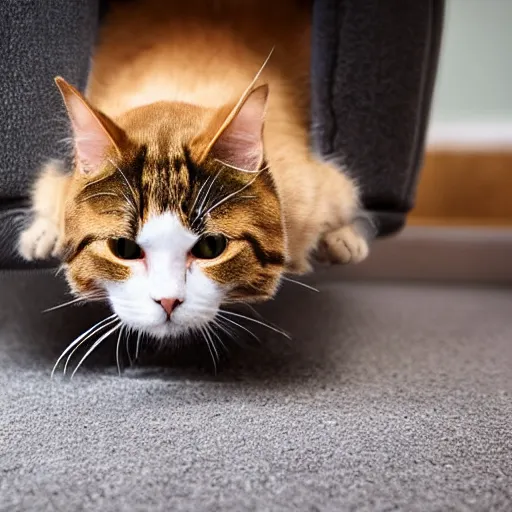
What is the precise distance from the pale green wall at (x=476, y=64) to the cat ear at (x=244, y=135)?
111 cm

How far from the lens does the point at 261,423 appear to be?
2.26 feet

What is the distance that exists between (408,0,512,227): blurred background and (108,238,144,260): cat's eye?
45.8 inches

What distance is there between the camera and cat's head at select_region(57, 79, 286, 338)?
2.18 ft

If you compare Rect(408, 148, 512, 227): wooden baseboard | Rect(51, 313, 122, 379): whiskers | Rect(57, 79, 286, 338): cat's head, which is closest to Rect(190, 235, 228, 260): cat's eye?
Rect(57, 79, 286, 338): cat's head

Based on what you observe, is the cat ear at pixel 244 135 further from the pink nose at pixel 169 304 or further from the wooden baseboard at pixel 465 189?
the wooden baseboard at pixel 465 189

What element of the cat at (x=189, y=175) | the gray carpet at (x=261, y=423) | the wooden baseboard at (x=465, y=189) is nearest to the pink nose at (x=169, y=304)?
the cat at (x=189, y=175)

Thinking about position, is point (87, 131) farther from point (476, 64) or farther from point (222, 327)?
point (476, 64)

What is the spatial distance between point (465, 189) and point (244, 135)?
3.87 ft

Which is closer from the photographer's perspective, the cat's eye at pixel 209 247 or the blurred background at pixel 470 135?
the cat's eye at pixel 209 247

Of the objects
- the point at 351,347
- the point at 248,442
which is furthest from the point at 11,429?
the point at 351,347

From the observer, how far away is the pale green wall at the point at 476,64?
1.65m

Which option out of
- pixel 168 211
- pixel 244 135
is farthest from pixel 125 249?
pixel 244 135

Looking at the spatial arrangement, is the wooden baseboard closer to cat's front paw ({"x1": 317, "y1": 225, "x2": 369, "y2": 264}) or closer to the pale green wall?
the pale green wall

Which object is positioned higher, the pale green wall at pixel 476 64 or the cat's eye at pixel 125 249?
the pale green wall at pixel 476 64
